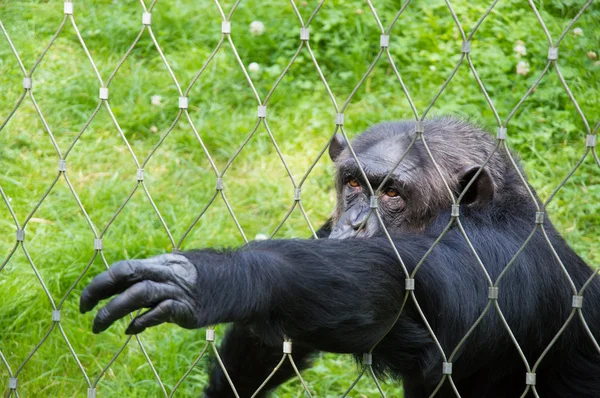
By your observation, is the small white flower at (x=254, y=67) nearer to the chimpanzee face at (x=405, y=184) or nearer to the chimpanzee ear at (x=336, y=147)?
the chimpanzee ear at (x=336, y=147)

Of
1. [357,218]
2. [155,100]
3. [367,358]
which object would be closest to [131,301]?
[367,358]

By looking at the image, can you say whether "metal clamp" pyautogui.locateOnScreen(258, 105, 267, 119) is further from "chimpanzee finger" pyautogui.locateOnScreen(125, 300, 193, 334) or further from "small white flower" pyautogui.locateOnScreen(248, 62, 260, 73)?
"small white flower" pyautogui.locateOnScreen(248, 62, 260, 73)

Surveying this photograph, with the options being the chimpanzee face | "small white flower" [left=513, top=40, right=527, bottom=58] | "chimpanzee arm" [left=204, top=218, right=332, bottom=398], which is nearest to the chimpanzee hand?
the chimpanzee face

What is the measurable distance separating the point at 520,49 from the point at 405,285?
346 cm

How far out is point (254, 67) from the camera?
20.7 feet

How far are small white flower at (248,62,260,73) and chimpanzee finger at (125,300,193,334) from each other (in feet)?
12.1

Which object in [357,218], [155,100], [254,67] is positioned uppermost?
[357,218]

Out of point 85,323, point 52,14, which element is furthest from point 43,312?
point 52,14

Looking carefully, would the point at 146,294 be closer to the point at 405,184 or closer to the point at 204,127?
the point at 405,184

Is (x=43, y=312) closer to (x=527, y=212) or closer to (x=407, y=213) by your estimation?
(x=407, y=213)

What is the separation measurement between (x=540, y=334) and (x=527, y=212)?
19.5 inches

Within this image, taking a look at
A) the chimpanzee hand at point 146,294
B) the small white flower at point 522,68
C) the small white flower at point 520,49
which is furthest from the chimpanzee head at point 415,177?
the small white flower at point 520,49

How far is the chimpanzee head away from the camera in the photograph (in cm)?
390

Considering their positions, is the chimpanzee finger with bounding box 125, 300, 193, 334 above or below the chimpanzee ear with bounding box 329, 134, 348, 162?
above
